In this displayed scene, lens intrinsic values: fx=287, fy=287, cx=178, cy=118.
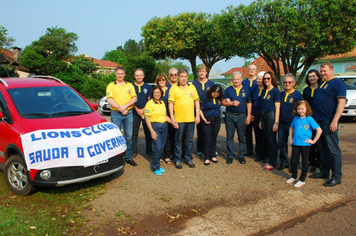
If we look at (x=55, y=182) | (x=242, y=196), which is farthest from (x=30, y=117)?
(x=242, y=196)

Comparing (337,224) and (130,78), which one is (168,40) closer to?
(130,78)

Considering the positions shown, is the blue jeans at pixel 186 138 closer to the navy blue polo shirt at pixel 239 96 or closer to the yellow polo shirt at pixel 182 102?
the yellow polo shirt at pixel 182 102

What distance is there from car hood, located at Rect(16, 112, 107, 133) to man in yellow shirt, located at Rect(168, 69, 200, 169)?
59.1 inches

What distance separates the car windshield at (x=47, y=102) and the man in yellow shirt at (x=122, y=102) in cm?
56

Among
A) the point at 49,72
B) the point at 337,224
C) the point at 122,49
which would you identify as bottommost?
the point at 337,224

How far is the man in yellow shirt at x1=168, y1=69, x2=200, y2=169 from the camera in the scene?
579cm

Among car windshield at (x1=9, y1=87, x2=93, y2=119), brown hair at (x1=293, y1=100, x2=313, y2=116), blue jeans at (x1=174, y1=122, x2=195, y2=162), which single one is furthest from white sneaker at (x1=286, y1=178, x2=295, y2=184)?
car windshield at (x1=9, y1=87, x2=93, y2=119)

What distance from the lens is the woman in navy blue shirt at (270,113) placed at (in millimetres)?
5703

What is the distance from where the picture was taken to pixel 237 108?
240 inches

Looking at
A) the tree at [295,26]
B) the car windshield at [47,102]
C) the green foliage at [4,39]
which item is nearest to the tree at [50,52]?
the green foliage at [4,39]

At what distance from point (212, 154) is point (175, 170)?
102cm

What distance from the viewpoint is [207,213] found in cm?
400

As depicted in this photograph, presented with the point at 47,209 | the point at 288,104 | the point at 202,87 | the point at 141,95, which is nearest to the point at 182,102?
the point at 202,87

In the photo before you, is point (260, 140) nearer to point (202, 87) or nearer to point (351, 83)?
point (202, 87)
